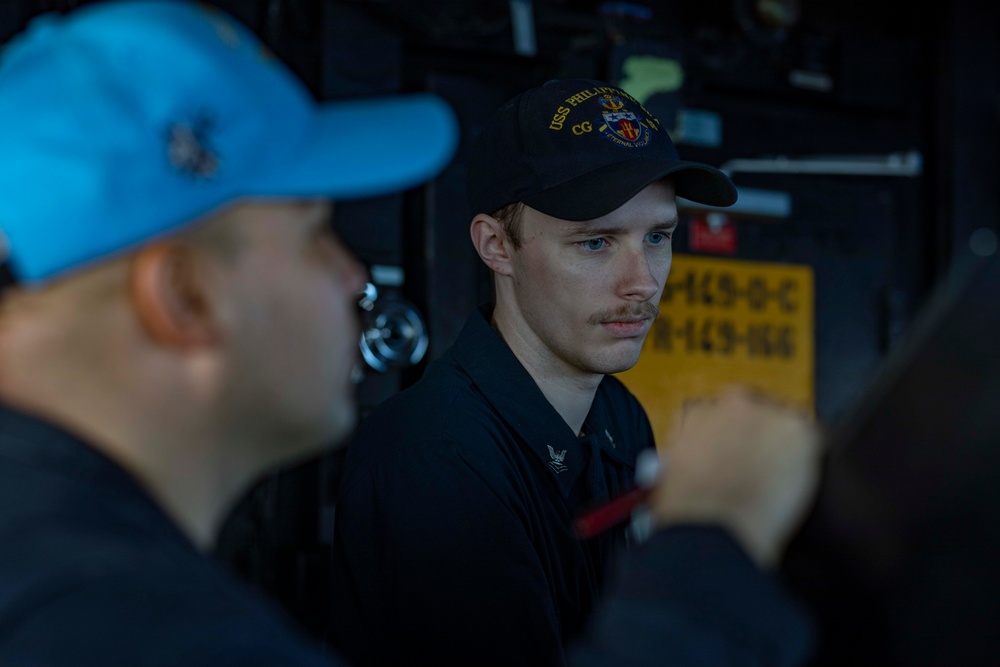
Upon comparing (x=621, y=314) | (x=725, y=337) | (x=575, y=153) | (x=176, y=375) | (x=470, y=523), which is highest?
(x=575, y=153)

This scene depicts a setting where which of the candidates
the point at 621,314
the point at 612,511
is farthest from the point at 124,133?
the point at 621,314

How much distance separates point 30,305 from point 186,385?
0.11 meters

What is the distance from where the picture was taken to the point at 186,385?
2.50 ft

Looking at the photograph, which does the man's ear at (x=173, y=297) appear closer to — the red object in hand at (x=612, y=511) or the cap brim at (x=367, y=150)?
the cap brim at (x=367, y=150)

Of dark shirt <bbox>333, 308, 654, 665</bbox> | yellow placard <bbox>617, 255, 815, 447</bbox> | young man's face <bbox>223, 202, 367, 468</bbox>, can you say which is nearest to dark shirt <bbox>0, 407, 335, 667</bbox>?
young man's face <bbox>223, 202, 367, 468</bbox>

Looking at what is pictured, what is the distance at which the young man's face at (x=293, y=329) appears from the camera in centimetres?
79

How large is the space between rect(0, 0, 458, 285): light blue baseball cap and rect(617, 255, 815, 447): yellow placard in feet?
7.59

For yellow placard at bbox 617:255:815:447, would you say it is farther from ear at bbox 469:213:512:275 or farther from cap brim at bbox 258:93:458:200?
cap brim at bbox 258:93:458:200

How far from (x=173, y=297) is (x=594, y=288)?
3.21ft

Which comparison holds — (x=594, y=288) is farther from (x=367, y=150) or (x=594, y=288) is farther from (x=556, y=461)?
(x=367, y=150)

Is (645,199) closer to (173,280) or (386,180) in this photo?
(386,180)

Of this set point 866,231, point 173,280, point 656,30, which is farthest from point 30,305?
point 866,231

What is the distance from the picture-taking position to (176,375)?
2.48ft

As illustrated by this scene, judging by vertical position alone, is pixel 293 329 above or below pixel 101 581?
above
